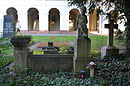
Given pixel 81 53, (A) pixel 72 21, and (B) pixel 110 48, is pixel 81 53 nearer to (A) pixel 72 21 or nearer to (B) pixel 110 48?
(B) pixel 110 48

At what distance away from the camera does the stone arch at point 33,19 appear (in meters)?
36.5

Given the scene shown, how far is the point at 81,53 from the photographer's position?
26.5 feet

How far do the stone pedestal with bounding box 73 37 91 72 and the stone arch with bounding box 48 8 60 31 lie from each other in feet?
94.5

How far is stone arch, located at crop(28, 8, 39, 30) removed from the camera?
3652 cm

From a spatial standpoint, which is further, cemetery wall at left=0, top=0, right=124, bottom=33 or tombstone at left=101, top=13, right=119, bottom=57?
cemetery wall at left=0, top=0, right=124, bottom=33

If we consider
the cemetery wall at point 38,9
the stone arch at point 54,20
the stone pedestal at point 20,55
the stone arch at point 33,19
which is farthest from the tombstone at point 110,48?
the stone arch at point 33,19

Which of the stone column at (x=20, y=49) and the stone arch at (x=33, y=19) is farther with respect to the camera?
the stone arch at (x=33, y=19)

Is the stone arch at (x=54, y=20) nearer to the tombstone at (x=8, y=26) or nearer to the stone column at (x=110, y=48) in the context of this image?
the tombstone at (x=8, y=26)

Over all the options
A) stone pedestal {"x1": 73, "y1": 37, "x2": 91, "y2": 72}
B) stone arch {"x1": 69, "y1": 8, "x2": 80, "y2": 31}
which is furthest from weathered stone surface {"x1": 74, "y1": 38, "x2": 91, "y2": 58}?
stone arch {"x1": 69, "y1": 8, "x2": 80, "y2": 31}

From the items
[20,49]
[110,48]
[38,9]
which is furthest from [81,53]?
[38,9]

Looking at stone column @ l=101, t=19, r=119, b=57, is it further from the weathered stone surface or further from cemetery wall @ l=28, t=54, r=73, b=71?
the weathered stone surface

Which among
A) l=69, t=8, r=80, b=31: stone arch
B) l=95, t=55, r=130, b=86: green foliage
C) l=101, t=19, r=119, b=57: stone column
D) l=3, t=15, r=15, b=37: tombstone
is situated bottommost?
l=95, t=55, r=130, b=86: green foliage

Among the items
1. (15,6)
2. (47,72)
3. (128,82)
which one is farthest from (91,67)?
(15,6)

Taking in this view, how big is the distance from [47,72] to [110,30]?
16.9ft
